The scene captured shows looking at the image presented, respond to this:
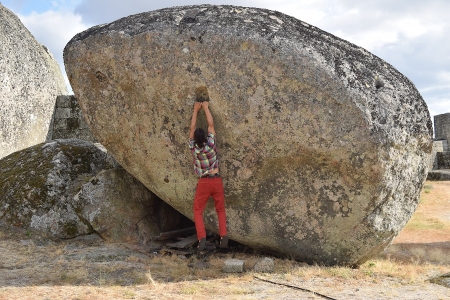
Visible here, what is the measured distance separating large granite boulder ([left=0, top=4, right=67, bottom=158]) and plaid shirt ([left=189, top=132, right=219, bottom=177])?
622 centimetres

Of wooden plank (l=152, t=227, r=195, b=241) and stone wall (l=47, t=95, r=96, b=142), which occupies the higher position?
stone wall (l=47, t=95, r=96, b=142)

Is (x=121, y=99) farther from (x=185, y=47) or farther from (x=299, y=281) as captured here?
(x=299, y=281)

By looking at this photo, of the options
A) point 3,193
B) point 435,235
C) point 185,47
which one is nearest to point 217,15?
point 185,47

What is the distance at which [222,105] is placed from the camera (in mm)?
5734

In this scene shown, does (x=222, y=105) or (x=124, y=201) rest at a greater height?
(x=222, y=105)

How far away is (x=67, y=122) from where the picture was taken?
40.9ft

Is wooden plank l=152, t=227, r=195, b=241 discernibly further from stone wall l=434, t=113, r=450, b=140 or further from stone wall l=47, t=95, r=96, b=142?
stone wall l=434, t=113, r=450, b=140

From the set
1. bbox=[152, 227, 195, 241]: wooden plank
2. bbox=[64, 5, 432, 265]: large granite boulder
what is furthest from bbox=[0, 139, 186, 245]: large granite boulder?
bbox=[64, 5, 432, 265]: large granite boulder

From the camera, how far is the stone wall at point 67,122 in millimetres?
12281

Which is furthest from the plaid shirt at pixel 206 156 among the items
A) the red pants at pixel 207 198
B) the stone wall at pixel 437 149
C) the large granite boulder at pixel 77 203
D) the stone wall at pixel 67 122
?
the stone wall at pixel 437 149

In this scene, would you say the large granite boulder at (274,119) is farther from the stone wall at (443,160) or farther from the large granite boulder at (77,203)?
the stone wall at (443,160)

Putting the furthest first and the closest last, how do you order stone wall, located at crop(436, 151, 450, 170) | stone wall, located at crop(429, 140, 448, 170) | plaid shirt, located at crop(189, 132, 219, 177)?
stone wall, located at crop(436, 151, 450, 170) → stone wall, located at crop(429, 140, 448, 170) → plaid shirt, located at crop(189, 132, 219, 177)

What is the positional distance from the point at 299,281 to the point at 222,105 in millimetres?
2189

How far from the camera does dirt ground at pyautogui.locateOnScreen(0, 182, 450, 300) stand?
4.61 m
